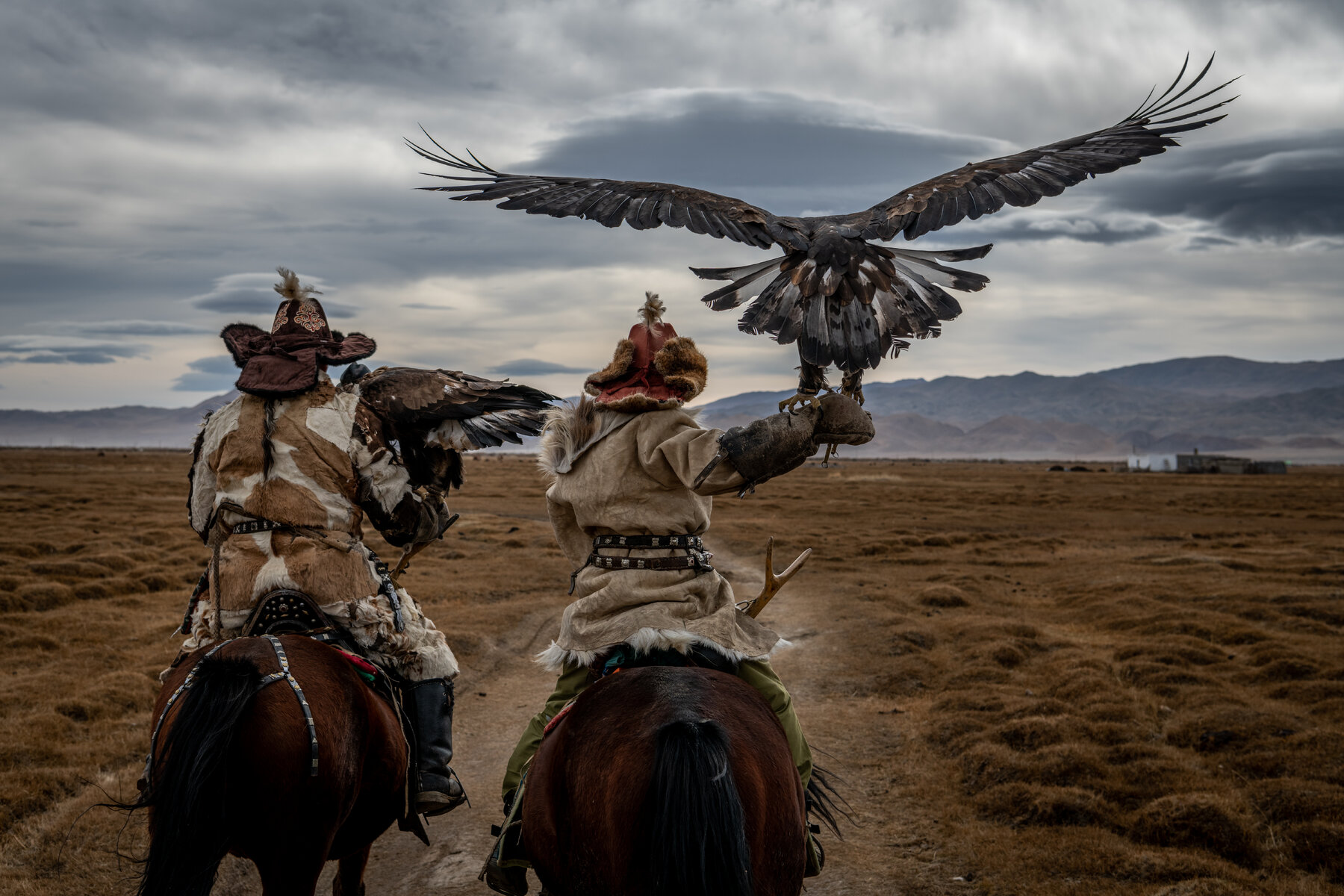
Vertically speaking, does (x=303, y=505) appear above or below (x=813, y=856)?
above

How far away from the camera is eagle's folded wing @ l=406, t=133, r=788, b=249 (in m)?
3.32

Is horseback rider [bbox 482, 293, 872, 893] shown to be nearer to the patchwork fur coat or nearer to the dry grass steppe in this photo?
the patchwork fur coat

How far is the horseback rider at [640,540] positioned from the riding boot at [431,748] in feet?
2.05

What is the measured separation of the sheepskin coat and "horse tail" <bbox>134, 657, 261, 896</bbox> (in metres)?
1.24

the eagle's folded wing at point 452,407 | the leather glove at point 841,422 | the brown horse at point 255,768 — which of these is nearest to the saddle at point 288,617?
the brown horse at point 255,768

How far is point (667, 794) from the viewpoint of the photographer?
263cm

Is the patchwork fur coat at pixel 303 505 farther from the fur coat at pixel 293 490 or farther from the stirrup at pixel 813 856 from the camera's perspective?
the stirrup at pixel 813 856

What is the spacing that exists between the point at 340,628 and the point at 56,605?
1247cm

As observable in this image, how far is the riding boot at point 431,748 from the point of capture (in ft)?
14.6

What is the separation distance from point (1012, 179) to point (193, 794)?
144 inches

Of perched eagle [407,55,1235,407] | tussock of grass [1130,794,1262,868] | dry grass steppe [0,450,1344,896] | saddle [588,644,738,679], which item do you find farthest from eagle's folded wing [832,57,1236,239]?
tussock of grass [1130,794,1262,868]

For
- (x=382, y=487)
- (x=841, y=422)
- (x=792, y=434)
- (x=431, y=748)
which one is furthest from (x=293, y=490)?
(x=841, y=422)

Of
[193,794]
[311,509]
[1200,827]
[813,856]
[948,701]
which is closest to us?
[193,794]

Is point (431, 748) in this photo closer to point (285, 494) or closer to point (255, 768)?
point (255, 768)
